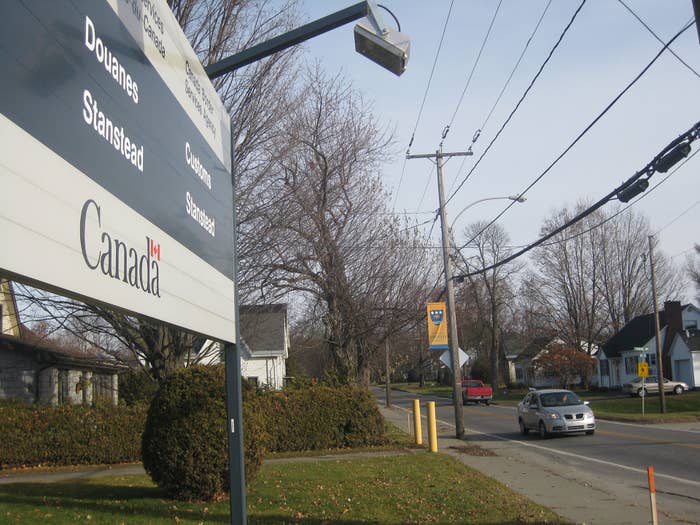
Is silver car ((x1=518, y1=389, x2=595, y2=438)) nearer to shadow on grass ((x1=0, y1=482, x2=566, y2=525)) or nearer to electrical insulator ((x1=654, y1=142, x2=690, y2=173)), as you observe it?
electrical insulator ((x1=654, y1=142, x2=690, y2=173))

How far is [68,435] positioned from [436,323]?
Result: 12008mm

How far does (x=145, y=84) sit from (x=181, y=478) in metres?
7.75

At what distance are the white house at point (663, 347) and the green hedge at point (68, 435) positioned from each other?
40.3 m

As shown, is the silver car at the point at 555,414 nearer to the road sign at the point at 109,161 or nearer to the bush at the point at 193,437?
the bush at the point at 193,437

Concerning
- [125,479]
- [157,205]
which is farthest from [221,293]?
[125,479]

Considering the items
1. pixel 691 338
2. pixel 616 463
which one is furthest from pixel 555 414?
pixel 691 338

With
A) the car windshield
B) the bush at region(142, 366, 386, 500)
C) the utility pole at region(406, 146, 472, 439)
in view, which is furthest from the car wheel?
the bush at region(142, 366, 386, 500)

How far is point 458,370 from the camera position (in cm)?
2470

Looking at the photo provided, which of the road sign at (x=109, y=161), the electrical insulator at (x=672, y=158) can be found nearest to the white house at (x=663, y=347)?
the electrical insulator at (x=672, y=158)

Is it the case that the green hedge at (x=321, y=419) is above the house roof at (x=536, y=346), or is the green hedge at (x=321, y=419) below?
below

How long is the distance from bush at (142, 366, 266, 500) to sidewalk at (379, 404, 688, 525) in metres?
4.92

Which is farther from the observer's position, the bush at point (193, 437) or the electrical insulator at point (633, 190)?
A: the electrical insulator at point (633, 190)

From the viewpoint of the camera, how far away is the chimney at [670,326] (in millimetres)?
55406

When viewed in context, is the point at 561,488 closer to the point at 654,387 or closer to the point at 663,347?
the point at 654,387
